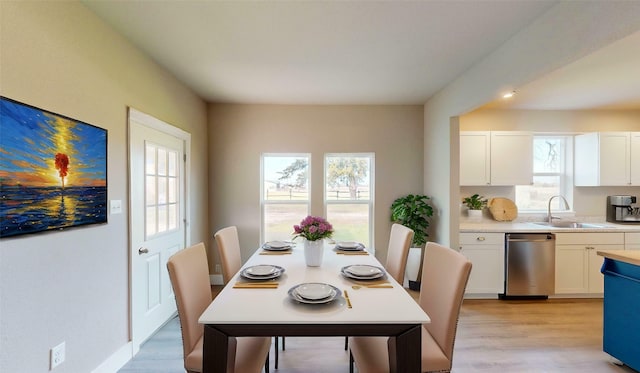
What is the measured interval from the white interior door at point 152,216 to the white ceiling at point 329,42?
2.27 ft

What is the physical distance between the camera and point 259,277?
166 cm

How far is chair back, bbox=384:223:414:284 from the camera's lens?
2.16 m

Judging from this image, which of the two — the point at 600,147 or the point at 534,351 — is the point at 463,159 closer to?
the point at 600,147

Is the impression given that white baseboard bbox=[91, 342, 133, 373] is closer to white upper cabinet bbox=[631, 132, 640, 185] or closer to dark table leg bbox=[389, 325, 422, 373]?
dark table leg bbox=[389, 325, 422, 373]

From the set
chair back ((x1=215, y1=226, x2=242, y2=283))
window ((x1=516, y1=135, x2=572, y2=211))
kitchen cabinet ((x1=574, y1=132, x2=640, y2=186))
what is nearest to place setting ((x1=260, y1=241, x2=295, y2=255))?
chair back ((x1=215, y1=226, x2=242, y2=283))

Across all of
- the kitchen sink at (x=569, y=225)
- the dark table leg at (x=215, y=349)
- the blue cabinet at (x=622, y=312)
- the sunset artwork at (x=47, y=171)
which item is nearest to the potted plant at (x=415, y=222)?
the kitchen sink at (x=569, y=225)

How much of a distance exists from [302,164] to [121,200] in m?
2.28

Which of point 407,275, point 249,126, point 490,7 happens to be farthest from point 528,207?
point 249,126

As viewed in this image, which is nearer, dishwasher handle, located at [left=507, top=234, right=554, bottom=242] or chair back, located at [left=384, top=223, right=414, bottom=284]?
chair back, located at [left=384, top=223, right=414, bottom=284]

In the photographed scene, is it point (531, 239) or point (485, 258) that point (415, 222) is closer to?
point (485, 258)

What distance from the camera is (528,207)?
3902mm

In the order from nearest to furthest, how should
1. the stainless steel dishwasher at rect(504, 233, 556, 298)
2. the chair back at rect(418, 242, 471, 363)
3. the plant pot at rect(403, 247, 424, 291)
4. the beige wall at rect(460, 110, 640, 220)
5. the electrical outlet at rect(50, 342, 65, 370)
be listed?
1. the chair back at rect(418, 242, 471, 363)
2. the electrical outlet at rect(50, 342, 65, 370)
3. the stainless steel dishwasher at rect(504, 233, 556, 298)
4. the plant pot at rect(403, 247, 424, 291)
5. the beige wall at rect(460, 110, 640, 220)

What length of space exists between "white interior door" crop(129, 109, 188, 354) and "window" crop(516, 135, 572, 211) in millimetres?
4526

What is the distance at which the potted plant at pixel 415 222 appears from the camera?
138 inches
